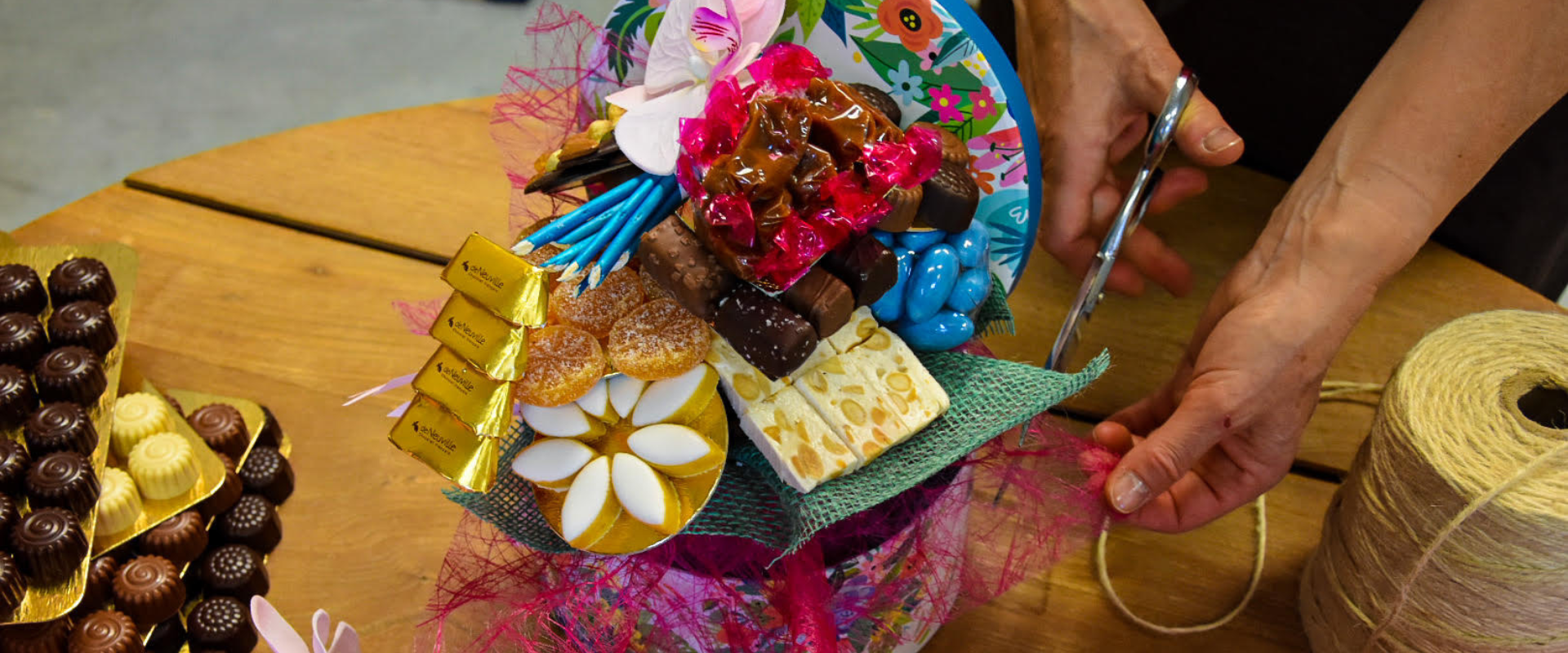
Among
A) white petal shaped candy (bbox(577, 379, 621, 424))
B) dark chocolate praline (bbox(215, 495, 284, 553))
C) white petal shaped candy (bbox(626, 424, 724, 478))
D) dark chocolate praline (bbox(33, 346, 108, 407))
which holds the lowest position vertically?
dark chocolate praline (bbox(215, 495, 284, 553))

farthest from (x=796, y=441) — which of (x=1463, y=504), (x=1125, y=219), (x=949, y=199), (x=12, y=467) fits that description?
(x=12, y=467)

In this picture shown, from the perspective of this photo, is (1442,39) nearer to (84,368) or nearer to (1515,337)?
(1515,337)

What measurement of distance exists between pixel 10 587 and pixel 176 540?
0.33ft

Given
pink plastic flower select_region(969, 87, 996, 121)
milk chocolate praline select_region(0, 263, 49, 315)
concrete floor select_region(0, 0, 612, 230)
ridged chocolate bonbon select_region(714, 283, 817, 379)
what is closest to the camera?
ridged chocolate bonbon select_region(714, 283, 817, 379)

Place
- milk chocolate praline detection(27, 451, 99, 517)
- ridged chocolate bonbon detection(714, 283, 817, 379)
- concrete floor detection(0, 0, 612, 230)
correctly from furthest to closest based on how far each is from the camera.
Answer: concrete floor detection(0, 0, 612, 230)
milk chocolate praline detection(27, 451, 99, 517)
ridged chocolate bonbon detection(714, 283, 817, 379)

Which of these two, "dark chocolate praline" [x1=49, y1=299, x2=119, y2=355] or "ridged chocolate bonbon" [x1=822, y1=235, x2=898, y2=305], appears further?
"dark chocolate praline" [x1=49, y1=299, x2=119, y2=355]

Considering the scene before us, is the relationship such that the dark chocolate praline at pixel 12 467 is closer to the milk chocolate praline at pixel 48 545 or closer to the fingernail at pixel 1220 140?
the milk chocolate praline at pixel 48 545

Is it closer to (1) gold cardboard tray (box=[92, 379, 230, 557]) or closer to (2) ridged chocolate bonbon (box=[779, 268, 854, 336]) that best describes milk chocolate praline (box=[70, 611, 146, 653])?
(1) gold cardboard tray (box=[92, 379, 230, 557])

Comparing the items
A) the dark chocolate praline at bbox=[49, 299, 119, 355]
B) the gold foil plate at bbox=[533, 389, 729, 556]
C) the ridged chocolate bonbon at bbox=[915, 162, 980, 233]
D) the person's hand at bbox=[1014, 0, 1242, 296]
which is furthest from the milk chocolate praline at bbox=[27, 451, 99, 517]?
the person's hand at bbox=[1014, 0, 1242, 296]

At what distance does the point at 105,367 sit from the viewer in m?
0.90

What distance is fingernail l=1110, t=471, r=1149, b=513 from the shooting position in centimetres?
73

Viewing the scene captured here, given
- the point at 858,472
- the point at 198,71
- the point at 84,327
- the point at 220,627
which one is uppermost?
the point at 858,472

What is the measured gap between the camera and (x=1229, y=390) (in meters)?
0.72

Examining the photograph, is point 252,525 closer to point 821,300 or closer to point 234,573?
point 234,573
